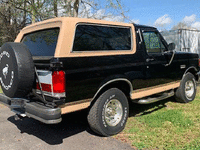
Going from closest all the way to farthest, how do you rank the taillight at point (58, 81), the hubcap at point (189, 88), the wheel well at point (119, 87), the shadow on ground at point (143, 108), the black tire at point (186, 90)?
the taillight at point (58, 81) < the wheel well at point (119, 87) < the shadow on ground at point (143, 108) < the black tire at point (186, 90) < the hubcap at point (189, 88)

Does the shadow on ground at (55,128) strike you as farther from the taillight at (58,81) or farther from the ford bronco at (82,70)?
the taillight at (58,81)

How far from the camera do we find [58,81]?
284 centimetres

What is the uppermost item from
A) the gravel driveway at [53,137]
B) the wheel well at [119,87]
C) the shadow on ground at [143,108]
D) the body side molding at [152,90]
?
the wheel well at [119,87]

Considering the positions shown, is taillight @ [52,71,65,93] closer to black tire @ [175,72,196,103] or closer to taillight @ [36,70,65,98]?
taillight @ [36,70,65,98]

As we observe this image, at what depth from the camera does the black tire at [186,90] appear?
5.54m

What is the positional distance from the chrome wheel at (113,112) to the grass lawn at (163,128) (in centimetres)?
28

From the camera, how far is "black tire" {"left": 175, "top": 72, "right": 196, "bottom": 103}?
18.2ft

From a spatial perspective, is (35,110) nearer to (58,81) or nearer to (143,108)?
(58,81)

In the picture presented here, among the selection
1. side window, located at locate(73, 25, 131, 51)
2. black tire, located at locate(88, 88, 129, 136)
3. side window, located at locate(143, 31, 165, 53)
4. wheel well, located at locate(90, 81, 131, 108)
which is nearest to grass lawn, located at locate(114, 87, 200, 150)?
black tire, located at locate(88, 88, 129, 136)

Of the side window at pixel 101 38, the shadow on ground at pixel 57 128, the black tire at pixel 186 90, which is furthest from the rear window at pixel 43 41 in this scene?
the black tire at pixel 186 90

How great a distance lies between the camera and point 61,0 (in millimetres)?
10922

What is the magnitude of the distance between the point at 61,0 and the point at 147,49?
317 inches

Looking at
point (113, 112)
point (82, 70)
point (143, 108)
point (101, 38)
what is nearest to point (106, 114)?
point (113, 112)

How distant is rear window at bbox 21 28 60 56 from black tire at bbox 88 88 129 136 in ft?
3.82
